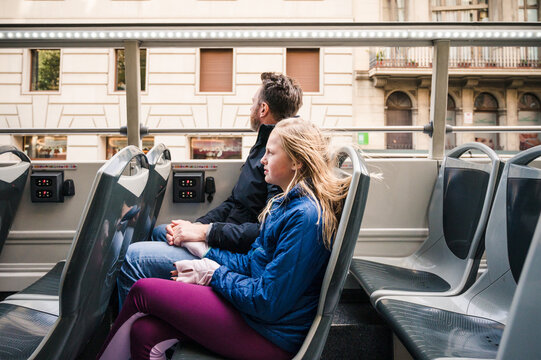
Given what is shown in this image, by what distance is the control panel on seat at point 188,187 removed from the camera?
2244mm

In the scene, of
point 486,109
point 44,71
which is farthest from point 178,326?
point 486,109

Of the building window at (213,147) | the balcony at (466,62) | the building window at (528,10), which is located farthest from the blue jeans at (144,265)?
the building window at (528,10)

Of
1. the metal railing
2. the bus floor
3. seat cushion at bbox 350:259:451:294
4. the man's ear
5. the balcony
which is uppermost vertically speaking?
the balcony

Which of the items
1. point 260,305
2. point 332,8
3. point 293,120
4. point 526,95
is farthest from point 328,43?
point 526,95

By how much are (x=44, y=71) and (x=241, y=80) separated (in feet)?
12.9

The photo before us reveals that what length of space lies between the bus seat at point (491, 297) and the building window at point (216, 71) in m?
7.10

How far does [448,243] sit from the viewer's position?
6.57 ft

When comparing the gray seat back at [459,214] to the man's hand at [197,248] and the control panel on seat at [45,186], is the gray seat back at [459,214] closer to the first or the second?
the man's hand at [197,248]

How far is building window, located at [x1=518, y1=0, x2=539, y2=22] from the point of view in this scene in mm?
11711

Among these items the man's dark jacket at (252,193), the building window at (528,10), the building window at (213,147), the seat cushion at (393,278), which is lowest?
the seat cushion at (393,278)

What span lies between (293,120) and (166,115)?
8.01 meters

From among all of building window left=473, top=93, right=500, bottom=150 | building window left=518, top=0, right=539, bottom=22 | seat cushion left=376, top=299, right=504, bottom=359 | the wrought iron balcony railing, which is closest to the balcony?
the wrought iron balcony railing

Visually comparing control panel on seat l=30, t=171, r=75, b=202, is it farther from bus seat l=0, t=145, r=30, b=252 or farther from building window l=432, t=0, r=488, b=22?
building window l=432, t=0, r=488, b=22

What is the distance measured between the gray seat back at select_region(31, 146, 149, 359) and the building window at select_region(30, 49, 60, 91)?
707cm
